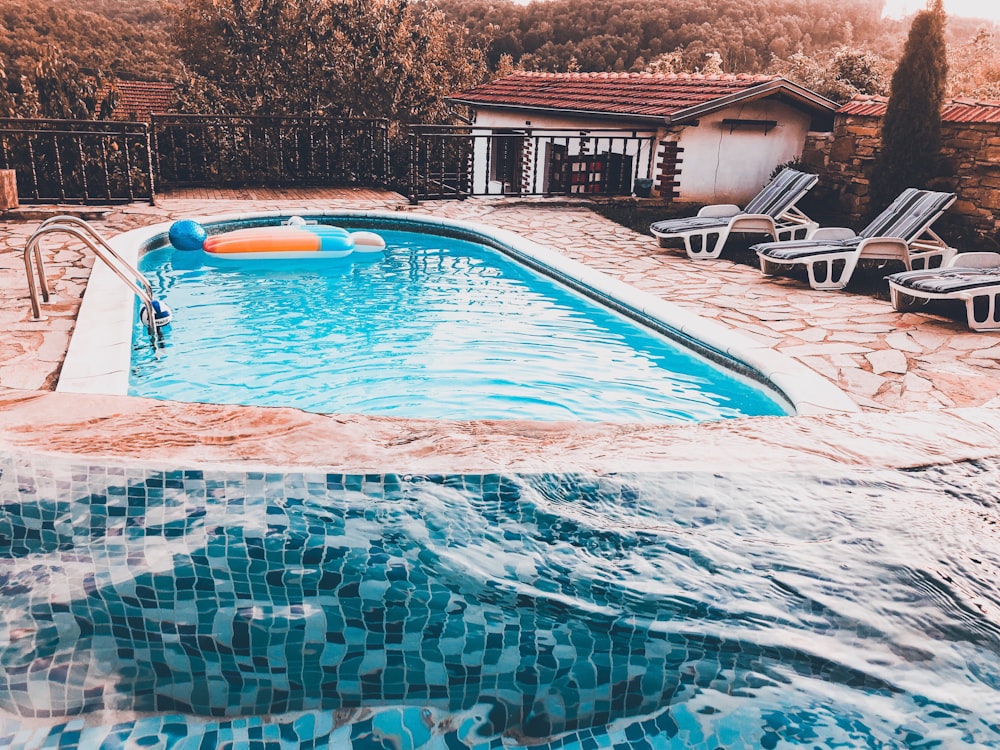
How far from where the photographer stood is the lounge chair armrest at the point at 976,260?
22.6 ft

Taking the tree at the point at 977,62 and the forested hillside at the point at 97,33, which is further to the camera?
the tree at the point at 977,62

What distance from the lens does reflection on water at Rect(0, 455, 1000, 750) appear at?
296cm

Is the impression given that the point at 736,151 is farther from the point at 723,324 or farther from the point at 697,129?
the point at 723,324

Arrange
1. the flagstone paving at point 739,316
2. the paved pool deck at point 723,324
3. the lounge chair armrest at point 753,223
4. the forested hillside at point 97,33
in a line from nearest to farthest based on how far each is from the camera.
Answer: the paved pool deck at point 723,324, the flagstone paving at point 739,316, the lounge chair armrest at point 753,223, the forested hillside at point 97,33

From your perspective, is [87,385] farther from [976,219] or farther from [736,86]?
[736,86]

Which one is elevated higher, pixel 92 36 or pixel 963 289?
pixel 92 36

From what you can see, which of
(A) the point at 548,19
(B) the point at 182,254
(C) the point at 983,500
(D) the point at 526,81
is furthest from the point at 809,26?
(C) the point at 983,500

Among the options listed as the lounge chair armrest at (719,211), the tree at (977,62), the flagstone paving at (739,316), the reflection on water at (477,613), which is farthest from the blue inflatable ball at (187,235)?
the tree at (977,62)

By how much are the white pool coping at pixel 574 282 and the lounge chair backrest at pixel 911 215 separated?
8.77 ft

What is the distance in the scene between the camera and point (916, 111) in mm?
9609

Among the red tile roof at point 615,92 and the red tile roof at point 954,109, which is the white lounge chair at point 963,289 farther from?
the red tile roof at point 615,92

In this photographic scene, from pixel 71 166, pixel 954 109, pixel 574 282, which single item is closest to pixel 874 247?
pixel 574 282

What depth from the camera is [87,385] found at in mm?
4625

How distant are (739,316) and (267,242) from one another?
5.16 meters
